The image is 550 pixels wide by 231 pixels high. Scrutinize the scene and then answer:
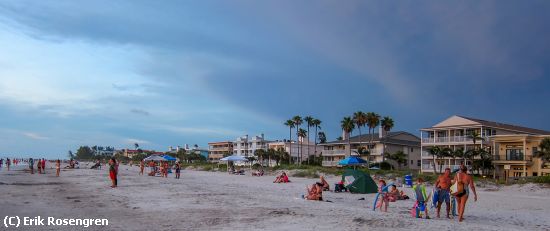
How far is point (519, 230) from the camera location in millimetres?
10430

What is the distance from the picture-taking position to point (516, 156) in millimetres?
45594

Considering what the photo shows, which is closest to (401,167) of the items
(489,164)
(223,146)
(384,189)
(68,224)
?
(489,164)

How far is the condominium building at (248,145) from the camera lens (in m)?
111

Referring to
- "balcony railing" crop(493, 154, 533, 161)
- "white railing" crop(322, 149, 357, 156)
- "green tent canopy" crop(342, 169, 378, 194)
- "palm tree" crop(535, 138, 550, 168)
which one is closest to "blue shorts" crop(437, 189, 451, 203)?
"green tent canopy" crop(342, 169, 378, 194)

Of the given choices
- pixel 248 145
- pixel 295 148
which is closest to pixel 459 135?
pixel 295 148

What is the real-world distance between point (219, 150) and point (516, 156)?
87.4m

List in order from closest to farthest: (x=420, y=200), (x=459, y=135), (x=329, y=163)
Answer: (x=420, y=200), (x=459, y=135), (x=329, y=163)

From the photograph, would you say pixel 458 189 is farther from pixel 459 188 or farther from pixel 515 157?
pixel 515 157

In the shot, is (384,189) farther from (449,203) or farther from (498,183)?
(498,183)

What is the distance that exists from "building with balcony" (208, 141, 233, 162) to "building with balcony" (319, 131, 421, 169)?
48.6m

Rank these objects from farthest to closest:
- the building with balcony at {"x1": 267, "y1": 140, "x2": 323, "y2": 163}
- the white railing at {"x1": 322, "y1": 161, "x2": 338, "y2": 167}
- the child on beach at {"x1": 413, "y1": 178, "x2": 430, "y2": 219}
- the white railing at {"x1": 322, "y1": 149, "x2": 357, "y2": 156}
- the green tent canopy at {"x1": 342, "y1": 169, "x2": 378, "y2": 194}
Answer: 1. the building with balcony at {"x1": 267, "y1": 140, "x2": 323, "y2": 163}
2. the white railing at {"x1": 322, "y1": 161, "x2": 338, "y2": 167}
3. the white railing at {"x1": 322, "y1": 149, "x2": 357, "y2": 156}
4. the green tent canopy at {"x1": 342, "y1": 169, "x2": 378, "y2": 194}
5. the child on beach at {"x1": 413, "y1": 178, "x2": 430, "y2": 219}

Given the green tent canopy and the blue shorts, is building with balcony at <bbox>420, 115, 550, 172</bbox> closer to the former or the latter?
the green tent canopy

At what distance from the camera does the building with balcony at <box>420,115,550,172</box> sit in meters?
49.7

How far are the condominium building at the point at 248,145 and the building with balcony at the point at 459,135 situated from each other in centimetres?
5744
